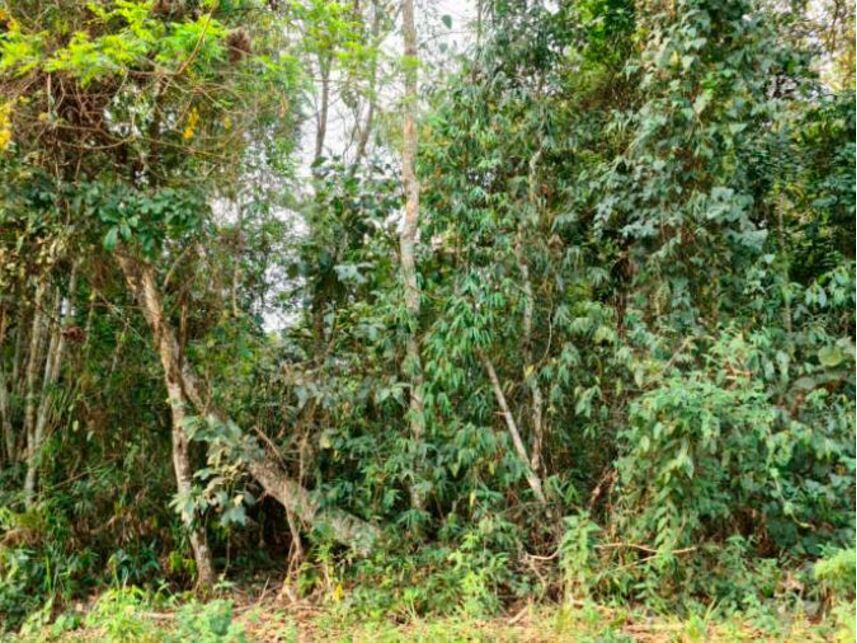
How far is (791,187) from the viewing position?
14.2 ft

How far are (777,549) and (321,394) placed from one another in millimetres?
2800

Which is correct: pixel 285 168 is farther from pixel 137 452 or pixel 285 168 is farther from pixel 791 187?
pixel 791 187

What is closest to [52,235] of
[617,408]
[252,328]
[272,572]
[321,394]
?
[252,328]

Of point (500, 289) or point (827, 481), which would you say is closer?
point (827, 481)

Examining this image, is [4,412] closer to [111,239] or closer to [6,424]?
[6,424]

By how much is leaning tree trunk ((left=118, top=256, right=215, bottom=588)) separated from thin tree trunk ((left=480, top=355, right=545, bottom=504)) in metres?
2.00

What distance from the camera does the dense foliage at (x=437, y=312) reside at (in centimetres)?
362

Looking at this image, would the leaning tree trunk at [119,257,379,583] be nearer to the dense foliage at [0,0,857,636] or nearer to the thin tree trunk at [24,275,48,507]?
the dense foliage at [0,0,857,636]

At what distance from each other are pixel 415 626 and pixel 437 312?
193 cm

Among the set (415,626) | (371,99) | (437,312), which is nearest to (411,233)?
(437,312)

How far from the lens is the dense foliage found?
3.62 meters

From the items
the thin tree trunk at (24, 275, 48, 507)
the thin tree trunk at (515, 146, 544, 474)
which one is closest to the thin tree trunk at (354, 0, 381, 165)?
the thin tree trunk at (515, 146, 544, 474)

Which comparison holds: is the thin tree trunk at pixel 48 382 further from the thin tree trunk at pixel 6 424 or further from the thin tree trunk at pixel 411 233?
the thin tree trunk at pixel 411 233

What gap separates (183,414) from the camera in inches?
165
